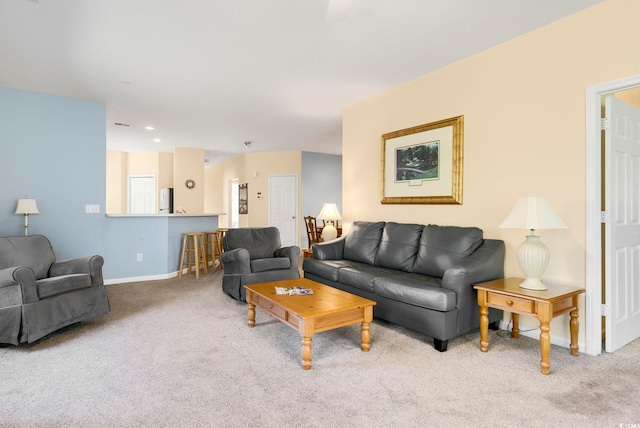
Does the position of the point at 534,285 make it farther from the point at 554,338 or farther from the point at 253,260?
the point at 253,260

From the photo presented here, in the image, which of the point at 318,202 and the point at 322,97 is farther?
the point at 318,202

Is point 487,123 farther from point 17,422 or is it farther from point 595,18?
point 17,422

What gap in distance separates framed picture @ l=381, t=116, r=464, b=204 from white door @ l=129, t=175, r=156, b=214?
6.72 metres

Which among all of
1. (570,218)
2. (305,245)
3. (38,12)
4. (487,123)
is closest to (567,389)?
(570,218)

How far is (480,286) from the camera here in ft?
8.77

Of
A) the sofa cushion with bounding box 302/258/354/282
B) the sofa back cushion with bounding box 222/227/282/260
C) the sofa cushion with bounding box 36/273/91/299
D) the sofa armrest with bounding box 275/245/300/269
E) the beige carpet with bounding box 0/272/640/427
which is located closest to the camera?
the beige carpet with bounding box 0/272/640/427

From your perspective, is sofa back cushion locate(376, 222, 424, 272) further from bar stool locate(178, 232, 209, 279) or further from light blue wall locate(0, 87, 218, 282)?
light blue wall locate(0, 87, 218, 282)

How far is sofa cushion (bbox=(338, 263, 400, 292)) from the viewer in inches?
129

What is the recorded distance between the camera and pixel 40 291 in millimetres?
2828

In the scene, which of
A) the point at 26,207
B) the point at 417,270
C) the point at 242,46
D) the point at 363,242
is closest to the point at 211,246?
the point at 26,207

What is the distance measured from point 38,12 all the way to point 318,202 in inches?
268

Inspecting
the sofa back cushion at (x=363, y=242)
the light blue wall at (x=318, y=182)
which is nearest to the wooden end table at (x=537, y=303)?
the sofa back cushion at (x=363, y=242)

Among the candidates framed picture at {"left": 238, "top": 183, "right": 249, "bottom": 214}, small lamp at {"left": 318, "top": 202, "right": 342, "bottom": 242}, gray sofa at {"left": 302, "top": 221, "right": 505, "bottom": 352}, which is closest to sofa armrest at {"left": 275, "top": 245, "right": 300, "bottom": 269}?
gray sofa at {"left": 302, "top": 221, "right": 505, "bottom": 352}

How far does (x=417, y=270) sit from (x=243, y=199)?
22.3 feet
